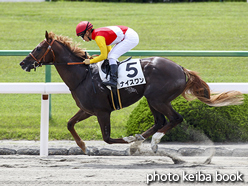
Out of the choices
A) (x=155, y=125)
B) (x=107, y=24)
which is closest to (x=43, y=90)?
(x=155, y=125)

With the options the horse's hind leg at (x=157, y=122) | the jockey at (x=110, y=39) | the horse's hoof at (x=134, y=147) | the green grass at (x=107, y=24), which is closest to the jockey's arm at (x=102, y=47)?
the jockey at (x=110, y=39)

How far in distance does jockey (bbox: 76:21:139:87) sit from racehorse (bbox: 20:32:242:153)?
0.21 m

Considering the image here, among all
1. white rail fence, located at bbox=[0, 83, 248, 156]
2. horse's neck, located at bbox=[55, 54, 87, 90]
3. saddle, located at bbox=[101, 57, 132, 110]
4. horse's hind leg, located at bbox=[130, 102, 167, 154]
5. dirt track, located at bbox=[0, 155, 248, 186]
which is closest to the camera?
dirt track, located at bbox=[0, 155, 248, 186]

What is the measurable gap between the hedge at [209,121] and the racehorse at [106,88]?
2.03 feet

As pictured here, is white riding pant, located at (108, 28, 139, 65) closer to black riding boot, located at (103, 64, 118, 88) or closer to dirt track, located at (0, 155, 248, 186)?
black riding boot, located at (103, 64, 118, 88)

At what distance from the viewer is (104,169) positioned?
14.4 ft

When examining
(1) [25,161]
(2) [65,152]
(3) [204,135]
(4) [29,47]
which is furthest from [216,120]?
(4) [29,47]

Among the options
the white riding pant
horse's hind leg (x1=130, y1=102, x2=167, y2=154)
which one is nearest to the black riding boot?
the white riding pant

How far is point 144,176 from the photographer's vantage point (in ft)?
13.2

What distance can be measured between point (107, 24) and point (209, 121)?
29.2ft

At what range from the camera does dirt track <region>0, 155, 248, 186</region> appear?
3.88 metres

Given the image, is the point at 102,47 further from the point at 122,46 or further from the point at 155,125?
the point at 155,125

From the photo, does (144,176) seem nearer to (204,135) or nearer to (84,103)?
(84,103)

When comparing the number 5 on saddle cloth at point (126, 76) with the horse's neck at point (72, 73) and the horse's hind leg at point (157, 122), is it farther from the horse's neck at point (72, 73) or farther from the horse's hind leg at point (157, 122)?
the horse's hind leg at point (157, 122)
